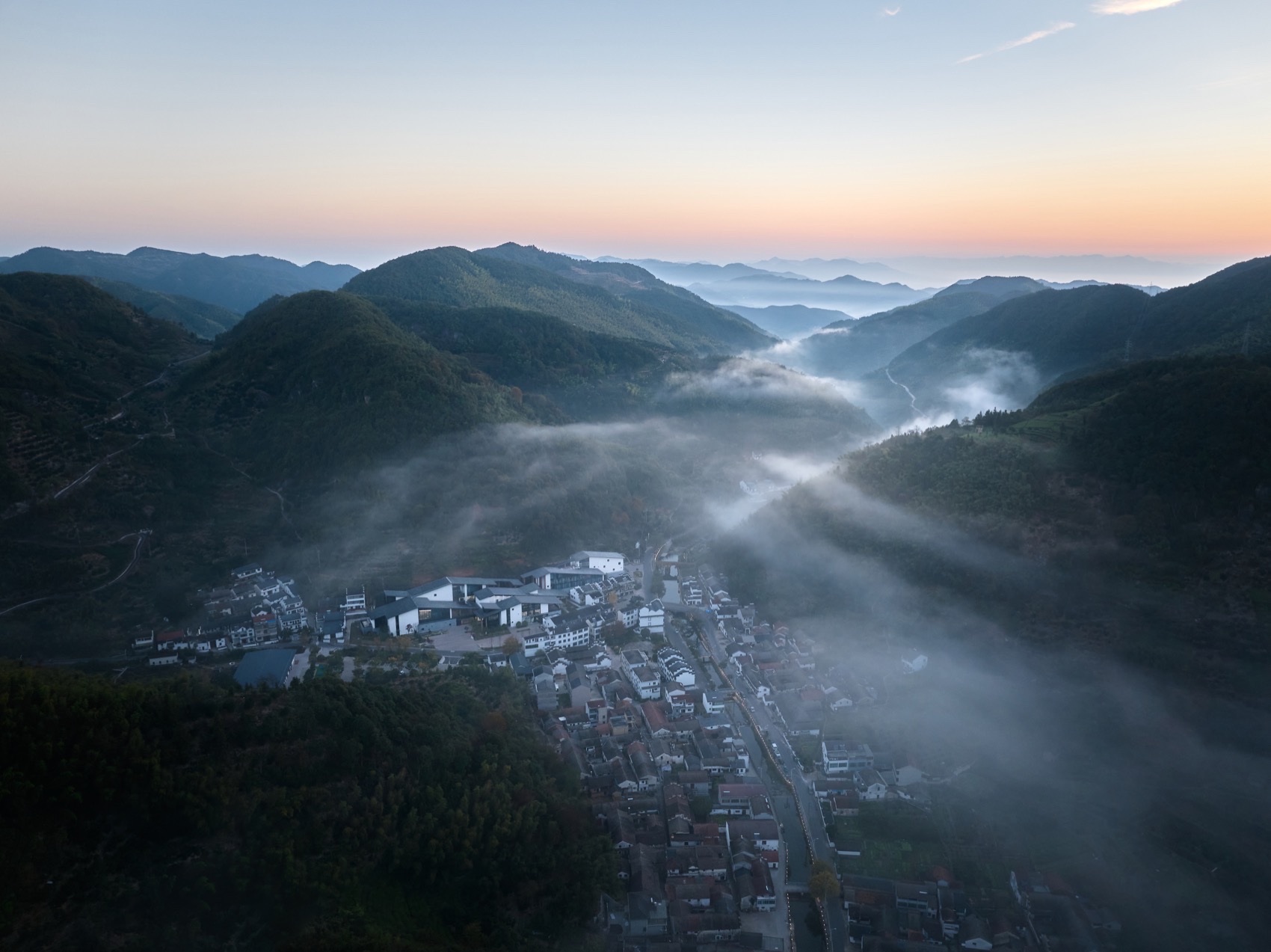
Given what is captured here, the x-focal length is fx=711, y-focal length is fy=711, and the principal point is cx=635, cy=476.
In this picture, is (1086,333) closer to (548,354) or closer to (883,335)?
(548,354)

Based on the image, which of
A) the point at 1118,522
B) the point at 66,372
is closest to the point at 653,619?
the point at 1118,522

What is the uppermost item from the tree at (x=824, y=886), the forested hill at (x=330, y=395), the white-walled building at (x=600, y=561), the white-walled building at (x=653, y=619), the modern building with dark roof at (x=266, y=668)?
the forested hill at (x=330, y=395)

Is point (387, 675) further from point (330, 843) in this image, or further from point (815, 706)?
point (815, 706)

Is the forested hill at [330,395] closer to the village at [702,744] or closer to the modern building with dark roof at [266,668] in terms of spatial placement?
the village at [702,744]

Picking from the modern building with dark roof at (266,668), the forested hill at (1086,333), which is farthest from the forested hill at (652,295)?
the modern building with dark roof at (266,668)

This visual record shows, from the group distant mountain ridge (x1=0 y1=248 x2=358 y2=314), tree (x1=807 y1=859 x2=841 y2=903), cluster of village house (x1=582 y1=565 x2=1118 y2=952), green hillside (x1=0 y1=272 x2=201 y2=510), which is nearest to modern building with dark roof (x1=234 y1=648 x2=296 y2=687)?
cluster of village house (x1=582 y1=565 x2=1118 y2=952)

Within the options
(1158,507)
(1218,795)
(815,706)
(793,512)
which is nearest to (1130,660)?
(1218,795)
